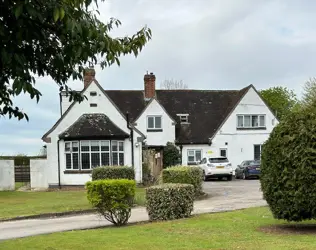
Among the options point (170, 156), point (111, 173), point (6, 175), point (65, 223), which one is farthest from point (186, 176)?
point (170, 156)

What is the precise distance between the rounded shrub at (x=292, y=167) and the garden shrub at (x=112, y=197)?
453 cm

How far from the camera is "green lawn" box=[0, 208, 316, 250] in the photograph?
9250 millimetres

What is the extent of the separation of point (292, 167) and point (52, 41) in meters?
6.41

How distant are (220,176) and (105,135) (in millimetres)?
10475

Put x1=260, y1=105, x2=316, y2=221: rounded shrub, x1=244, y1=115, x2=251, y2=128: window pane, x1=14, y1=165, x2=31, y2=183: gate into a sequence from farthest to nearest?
x1=244, y1=115, x2=251, y2=128: window pane → x1=14, y1=165, x2=31, y2=183: gate → x1=260, y1=105, x2=316, y2=221: rounded shrub

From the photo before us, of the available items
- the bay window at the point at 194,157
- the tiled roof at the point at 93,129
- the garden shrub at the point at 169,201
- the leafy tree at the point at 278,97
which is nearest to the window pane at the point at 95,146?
the tiled roof at the point at 93,129

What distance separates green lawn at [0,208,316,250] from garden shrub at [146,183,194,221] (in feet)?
3.87

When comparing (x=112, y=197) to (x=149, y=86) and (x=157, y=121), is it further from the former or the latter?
(x=149, y=86)

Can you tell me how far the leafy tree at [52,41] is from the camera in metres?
4.95

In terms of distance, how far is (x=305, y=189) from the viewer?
33.3ft

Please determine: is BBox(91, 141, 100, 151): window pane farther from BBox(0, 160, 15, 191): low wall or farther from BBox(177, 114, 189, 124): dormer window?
BBox(177, 114, 189, 124): dormer window

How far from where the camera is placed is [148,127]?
43125 mm

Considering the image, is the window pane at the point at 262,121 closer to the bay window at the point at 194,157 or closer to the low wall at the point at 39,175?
the bay window at the point at 194,157

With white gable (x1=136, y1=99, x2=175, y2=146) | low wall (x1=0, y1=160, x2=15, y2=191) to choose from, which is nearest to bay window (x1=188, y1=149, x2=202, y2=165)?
white gable (x1=136, y1=99, x2=175, y2=146)
